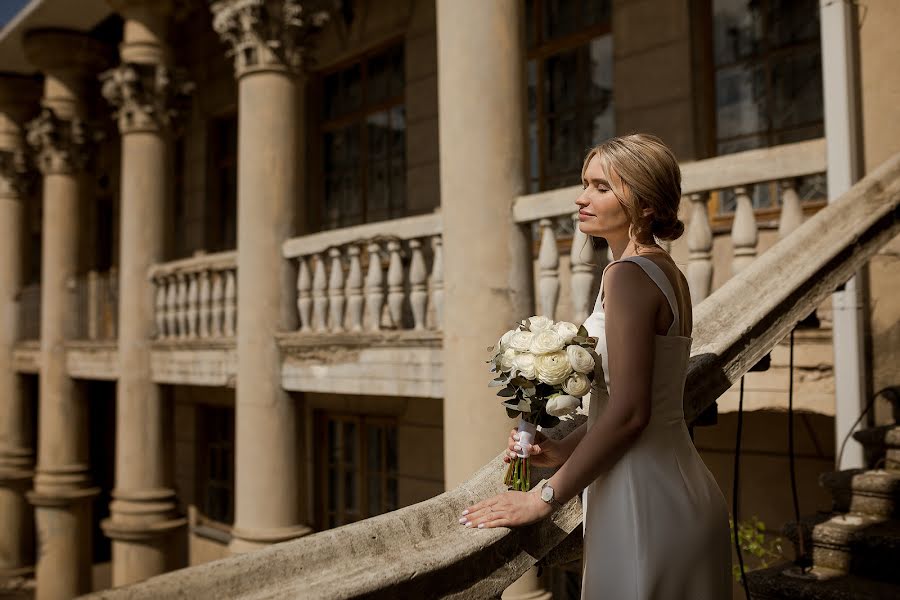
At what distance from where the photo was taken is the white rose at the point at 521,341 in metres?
1.85

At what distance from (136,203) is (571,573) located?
5.73 metres

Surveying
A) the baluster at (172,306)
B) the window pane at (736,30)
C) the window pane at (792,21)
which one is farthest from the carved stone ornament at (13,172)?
the window pane at (792,21)

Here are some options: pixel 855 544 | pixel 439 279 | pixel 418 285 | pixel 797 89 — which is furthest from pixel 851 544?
pixel 797 89

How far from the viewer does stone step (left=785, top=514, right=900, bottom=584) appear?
280cm

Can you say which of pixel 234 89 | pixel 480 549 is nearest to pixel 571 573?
pixel 480 549

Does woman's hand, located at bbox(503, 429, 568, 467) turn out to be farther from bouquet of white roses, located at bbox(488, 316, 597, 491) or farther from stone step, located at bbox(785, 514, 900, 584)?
stone step, located at bbox(785, 514, 900, 584)

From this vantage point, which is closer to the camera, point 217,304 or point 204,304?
point 217,304

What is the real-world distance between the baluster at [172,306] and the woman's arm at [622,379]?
7403 millimetres

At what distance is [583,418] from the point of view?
2170 millimetres

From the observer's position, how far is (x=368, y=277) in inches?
240

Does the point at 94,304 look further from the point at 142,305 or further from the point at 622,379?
the point at 622,379

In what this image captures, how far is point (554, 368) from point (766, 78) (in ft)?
18.6

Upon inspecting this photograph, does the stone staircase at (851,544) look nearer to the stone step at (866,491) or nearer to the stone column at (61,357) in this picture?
the stone step at (866,491)

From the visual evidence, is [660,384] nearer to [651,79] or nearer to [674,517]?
[674,517]
